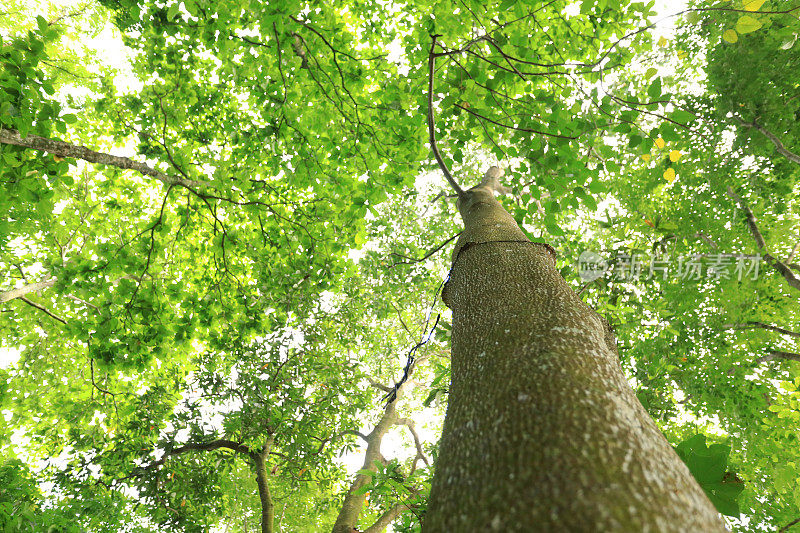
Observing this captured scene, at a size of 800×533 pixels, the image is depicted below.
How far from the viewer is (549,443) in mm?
856

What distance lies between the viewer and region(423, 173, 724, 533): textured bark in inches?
27.6

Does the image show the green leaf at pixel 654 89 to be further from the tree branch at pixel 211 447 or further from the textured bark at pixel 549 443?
the tree branch at pixel 211 447

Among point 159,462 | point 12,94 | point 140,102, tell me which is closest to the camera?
point 12,94

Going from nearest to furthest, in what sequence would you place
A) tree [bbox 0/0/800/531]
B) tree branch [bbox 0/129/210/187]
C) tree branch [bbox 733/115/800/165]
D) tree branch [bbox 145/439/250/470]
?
tree [bbox 0/0/800/531]
tree branch [bbox 0/129/210/187]
tree branch [bbox 733/115/800/165]
tree branch [bbox 145/439/250/470]

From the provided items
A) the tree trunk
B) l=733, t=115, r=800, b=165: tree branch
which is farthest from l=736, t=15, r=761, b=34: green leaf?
the tree trunk

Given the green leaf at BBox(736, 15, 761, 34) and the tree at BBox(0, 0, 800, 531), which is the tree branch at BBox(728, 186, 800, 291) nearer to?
the tree at BBox(0, 0, 800, 531)

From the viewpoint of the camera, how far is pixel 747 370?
269 inches

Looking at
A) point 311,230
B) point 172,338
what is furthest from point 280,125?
point 172,338

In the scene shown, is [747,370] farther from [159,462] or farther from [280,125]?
[159,462]

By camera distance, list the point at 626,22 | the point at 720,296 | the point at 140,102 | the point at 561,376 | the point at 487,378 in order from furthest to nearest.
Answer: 1. the point at 720,296
2. the point at 140,102
3. the point at 626,22
4. the point at 487,378
5. the point at 561,376

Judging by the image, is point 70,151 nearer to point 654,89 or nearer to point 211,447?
point 654,89

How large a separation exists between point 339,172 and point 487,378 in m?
4.35

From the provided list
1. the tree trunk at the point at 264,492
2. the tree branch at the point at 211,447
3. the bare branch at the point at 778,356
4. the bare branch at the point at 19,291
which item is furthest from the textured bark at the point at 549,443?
the bare branch at the point at 778,356

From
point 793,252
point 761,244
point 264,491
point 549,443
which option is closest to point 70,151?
point 549,443
